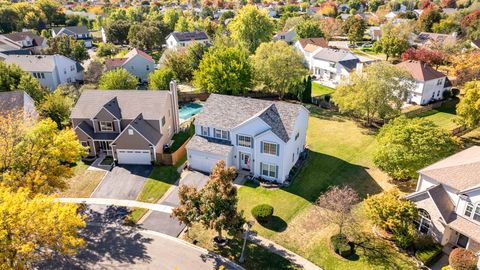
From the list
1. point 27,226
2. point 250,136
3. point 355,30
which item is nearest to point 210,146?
point 250,136

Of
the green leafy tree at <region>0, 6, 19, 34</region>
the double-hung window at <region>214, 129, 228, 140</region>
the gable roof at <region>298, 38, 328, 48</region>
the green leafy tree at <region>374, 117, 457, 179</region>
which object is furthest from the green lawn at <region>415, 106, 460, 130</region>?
the green leafy tree at <region>0, 6, 19, 34</region>

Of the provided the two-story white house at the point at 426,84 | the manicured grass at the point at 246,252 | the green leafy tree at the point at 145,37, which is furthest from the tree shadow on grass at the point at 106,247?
the green leafy tree at the point at 145,37

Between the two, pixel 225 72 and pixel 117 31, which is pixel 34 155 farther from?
pixel 117 31

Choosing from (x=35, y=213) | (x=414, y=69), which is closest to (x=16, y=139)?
(x=35, y=213)

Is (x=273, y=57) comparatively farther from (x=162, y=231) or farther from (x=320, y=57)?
(x=162, y=231)

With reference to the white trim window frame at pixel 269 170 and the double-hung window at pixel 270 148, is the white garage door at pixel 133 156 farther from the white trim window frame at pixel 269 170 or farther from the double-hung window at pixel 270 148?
the double-hung window at pixel 270 148
